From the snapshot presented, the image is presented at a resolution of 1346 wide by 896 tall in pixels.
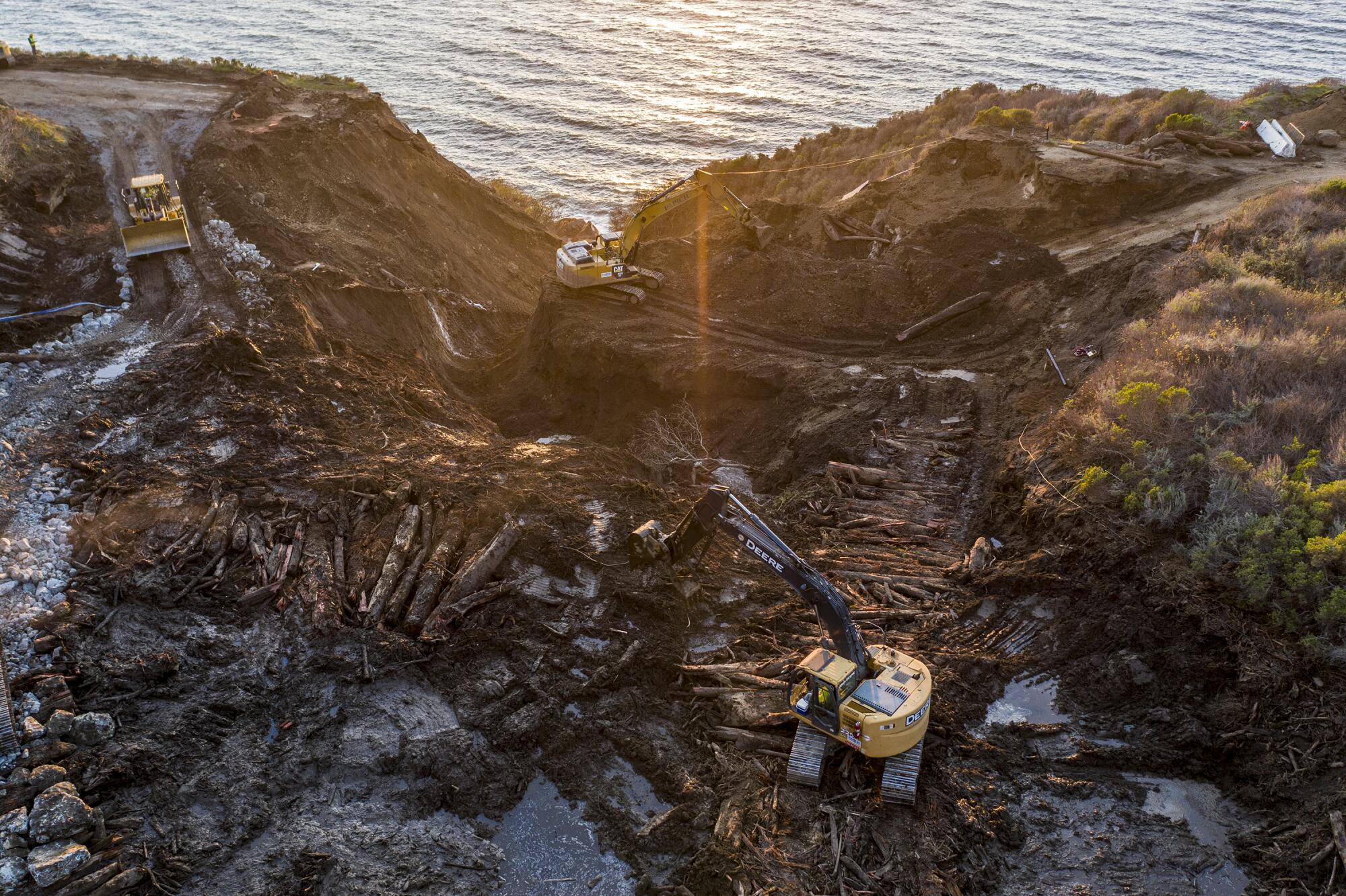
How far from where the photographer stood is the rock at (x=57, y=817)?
11930 millimetres

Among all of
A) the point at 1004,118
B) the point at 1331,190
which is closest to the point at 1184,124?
the point at 1004,118

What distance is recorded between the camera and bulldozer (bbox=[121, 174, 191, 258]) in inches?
1013

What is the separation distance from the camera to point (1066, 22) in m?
73.9

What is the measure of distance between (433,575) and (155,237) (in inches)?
643

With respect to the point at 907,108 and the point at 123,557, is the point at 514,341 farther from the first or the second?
the point at 907,108

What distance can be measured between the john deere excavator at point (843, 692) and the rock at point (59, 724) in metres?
10.7

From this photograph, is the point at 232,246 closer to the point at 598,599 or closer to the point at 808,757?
the point at 598,599

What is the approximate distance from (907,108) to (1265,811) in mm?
55397

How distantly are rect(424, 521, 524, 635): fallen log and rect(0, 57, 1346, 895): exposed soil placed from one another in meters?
0.11

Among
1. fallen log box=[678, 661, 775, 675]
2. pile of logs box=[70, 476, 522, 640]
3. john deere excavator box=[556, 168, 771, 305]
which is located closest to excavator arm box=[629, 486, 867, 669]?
fallen log box=[678, 661, 775, 675]

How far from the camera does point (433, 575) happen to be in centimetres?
1733

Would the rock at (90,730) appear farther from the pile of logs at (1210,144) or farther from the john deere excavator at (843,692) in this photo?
the pile of logs at (1210,144)

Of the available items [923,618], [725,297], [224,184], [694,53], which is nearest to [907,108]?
[694,53]

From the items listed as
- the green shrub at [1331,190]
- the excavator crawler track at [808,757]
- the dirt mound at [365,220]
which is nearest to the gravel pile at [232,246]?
the dirt mound at [365,220]
